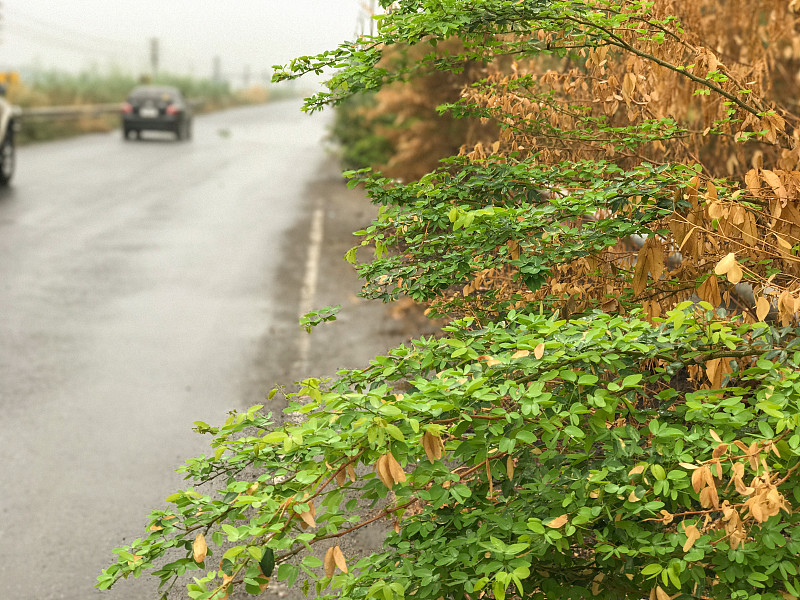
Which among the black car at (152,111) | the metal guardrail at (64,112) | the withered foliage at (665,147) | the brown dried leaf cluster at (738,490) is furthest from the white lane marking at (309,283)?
the black car at (152,111)

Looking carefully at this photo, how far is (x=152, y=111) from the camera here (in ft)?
95.3

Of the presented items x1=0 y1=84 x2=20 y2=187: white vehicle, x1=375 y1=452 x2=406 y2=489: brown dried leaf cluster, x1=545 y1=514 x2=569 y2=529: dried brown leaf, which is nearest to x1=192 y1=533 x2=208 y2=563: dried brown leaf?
x1=375 y1=452 x2=406 y2=489: brown dried leaf cluster

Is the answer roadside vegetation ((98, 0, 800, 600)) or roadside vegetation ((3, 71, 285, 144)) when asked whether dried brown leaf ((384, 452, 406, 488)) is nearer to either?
roadside vegetation ((98, 0, 800, 600))

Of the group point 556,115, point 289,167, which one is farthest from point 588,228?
point 289,167

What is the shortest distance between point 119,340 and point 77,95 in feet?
103

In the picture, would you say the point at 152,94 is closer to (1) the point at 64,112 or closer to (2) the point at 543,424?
(1) the point at 64,112

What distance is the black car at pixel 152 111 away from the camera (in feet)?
95.0

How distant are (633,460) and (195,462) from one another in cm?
139

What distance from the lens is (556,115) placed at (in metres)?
4.45

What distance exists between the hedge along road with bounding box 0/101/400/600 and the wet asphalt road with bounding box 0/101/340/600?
17mm

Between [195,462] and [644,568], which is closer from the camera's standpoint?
[644,568]

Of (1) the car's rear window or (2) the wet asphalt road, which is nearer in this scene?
(2) the wet asphalt road

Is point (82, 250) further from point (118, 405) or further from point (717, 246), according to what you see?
point (717, 246)

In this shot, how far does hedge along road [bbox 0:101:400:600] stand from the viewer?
5133 mm
